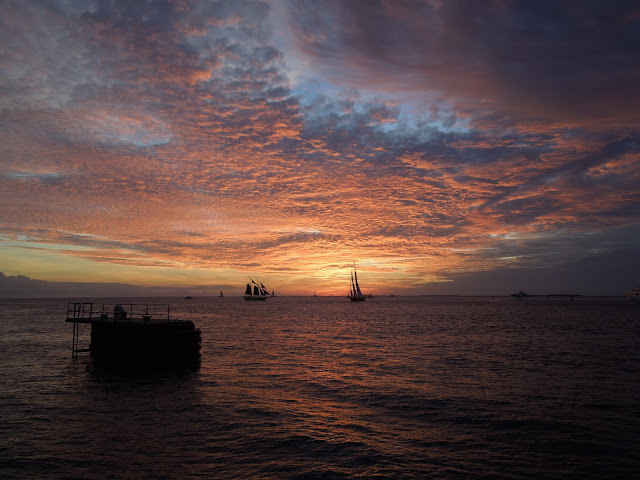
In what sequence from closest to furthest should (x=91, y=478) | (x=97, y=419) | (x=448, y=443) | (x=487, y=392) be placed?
(x=91, y=478)
(x=448, y=443)
(x=97, y=419)
(x=487, y=392)

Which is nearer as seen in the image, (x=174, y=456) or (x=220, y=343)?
(x=174, y=456)

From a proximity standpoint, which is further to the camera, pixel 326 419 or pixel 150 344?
pixel 150 344

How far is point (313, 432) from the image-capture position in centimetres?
1969

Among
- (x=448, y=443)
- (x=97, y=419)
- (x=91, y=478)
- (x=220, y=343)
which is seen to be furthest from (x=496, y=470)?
(x=220, y=343)

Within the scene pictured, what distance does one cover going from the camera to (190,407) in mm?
24375

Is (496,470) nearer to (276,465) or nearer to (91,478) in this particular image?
(276,465)

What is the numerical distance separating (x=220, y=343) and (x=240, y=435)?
128ft

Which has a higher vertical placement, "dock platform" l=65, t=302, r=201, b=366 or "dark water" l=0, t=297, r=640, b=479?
"dock platform" l=65, t=302, r=201, b=366

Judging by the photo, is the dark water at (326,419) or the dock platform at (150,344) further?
the dock platform at (150,344)

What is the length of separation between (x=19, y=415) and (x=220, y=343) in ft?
114

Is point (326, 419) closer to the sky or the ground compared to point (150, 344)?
closer to the ground

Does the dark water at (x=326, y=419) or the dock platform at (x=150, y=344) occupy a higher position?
the dock platform at (x=150, y=344)

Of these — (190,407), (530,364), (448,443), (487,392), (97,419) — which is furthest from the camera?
(530,364)

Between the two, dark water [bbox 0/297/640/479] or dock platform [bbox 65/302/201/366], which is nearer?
dark water [bbox 0/297/640/479]
